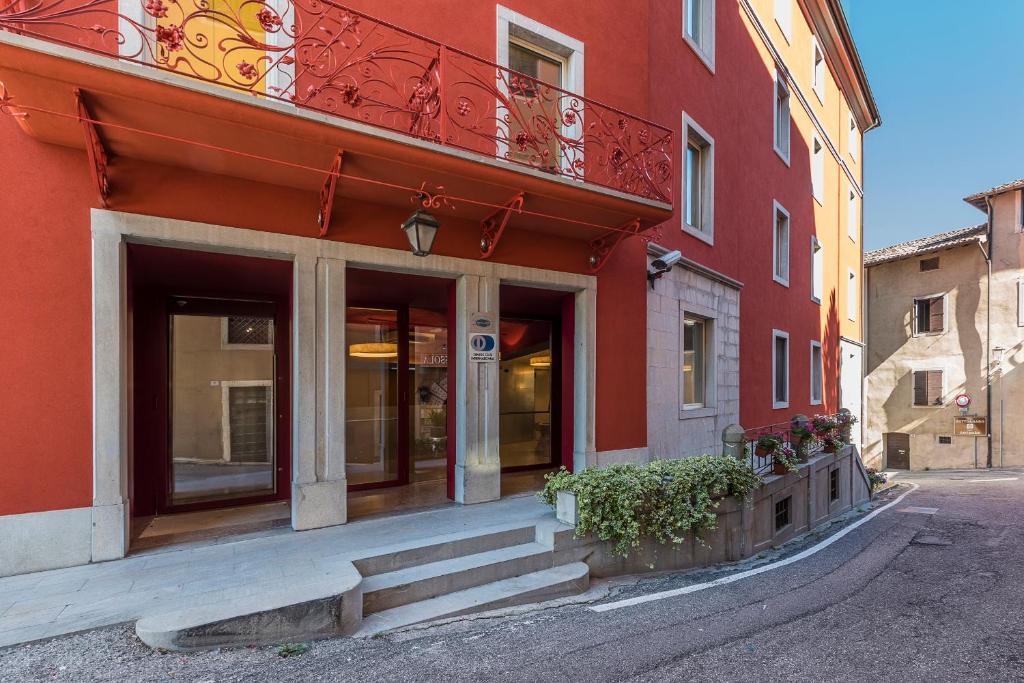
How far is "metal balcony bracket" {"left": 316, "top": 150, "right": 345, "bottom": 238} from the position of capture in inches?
192

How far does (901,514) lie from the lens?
10797 millimetres

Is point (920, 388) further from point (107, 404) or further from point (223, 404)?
point (107, 404)

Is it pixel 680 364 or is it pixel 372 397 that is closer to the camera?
pixel 372 397

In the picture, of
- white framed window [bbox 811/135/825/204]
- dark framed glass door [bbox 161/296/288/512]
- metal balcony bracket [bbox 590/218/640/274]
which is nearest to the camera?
dark framed glass door [bbox 161/296/288/512]

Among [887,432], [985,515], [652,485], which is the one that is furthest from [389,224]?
[887,432]

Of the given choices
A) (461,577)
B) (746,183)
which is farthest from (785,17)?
(461,577)

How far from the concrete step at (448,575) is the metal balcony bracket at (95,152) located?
408 centimetres

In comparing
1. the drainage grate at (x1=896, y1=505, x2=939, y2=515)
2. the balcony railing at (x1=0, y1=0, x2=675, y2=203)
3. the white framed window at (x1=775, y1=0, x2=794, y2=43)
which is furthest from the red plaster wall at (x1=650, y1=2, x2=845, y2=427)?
the drainage grate at (x1=896, y1=505, x2=939, y2=515)

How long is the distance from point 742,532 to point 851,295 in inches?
710

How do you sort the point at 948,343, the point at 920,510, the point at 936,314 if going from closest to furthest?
the point at 920,510 < the point at 948,343 < the point at 936,314

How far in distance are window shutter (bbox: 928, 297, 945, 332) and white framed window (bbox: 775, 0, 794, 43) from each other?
52.4 ft

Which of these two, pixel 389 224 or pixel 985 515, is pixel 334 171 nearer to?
pixel 389 224

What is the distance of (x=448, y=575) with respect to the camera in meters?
4.61

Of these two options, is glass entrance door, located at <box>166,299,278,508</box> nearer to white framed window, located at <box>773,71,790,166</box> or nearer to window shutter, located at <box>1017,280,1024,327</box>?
white framed window, located at <box>773,71,790,166</box>
